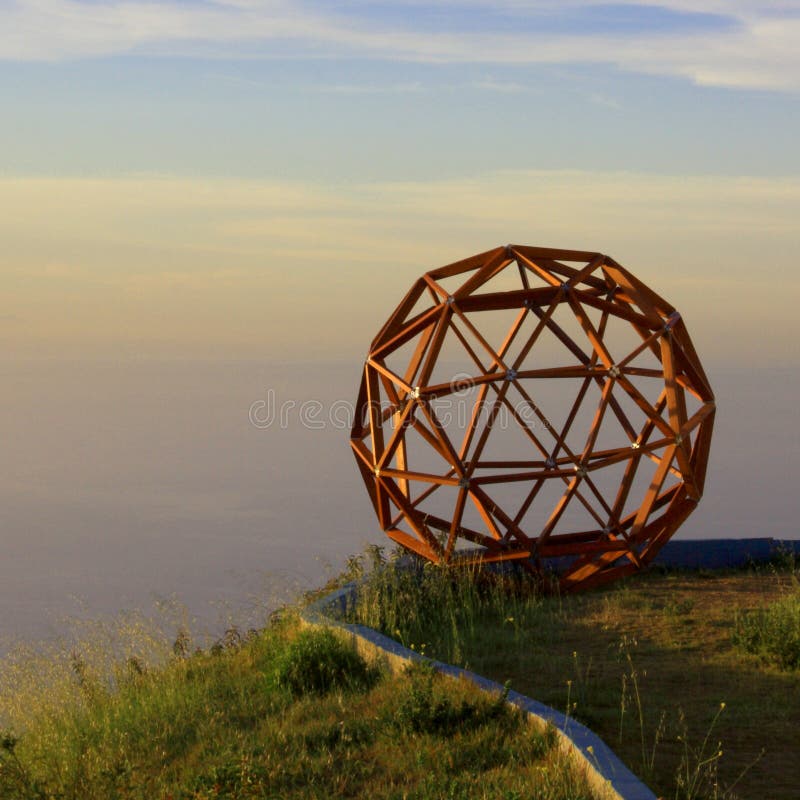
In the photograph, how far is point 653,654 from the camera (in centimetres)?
973

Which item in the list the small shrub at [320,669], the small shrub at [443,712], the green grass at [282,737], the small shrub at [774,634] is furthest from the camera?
the small shrub at [774,634]

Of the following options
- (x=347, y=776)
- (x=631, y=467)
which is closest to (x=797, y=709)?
(x=347, y=776)

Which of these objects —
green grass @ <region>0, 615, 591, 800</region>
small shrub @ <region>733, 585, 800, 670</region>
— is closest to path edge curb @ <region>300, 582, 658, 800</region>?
green grass @ <region>0, 615, 591, 800</region>

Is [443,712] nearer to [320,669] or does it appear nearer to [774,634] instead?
[320,669]

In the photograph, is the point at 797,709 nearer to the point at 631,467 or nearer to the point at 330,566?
the point at 631,467

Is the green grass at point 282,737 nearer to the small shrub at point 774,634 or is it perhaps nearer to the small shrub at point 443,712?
the small shrub at point 443,712

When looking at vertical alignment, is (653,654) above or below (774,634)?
below

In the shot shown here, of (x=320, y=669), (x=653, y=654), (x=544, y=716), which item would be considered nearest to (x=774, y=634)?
(x=653, y=654)

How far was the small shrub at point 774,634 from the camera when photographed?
9.42 m

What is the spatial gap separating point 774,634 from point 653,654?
101 centimetres

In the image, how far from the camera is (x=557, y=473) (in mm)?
11734

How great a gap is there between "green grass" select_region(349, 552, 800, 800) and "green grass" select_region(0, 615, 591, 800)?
806mm

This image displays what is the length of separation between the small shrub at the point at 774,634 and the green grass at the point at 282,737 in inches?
115

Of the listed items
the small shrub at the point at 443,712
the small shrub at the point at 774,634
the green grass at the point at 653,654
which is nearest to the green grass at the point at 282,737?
the small shrub at the point at 443,712
